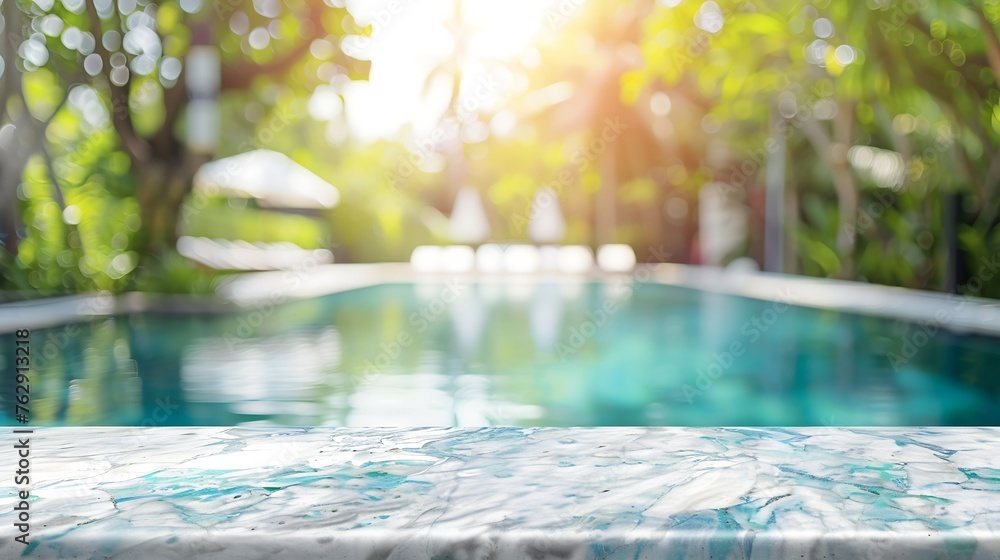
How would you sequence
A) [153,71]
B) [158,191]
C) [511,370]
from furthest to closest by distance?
[153,71], [158,191], [511,370]

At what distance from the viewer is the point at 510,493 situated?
3268 mm

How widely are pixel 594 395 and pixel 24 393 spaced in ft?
13.8

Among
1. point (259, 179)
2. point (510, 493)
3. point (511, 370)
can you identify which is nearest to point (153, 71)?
point (259, 179)

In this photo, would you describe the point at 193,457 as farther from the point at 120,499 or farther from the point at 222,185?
the point at 222,185

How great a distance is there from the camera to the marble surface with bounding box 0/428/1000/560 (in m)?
2.85

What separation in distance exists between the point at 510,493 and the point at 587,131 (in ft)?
83.1

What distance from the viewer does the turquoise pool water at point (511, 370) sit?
22.0 ft

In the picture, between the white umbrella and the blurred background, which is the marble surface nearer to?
the blurred background

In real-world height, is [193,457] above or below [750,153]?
below

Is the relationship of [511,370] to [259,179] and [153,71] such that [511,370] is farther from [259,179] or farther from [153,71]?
[259,179]

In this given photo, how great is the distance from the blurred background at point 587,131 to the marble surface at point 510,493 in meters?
7.13

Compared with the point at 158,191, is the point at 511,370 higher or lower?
lower

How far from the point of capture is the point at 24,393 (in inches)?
271

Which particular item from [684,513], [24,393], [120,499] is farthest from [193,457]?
[24,393]
